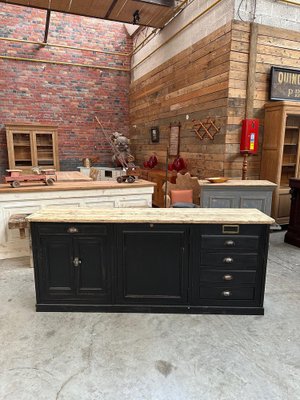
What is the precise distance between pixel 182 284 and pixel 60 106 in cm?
690

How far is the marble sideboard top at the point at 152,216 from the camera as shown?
7.60 ft

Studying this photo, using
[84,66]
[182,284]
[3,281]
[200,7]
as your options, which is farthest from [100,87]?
[182,284]

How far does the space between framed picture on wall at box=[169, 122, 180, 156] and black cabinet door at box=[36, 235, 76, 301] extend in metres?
3.88

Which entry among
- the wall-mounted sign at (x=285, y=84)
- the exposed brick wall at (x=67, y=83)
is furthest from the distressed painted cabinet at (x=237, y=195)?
the exposed brick wall at (x=67, y=83)

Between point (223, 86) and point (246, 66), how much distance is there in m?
0.44

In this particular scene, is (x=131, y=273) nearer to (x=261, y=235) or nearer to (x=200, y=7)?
(x=261, y=235)

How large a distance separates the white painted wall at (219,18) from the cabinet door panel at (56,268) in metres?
3.98

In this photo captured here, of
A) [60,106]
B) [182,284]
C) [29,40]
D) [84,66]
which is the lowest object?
[182,284]

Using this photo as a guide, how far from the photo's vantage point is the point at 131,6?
5340mm

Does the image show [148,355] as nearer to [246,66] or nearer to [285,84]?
[246,66]

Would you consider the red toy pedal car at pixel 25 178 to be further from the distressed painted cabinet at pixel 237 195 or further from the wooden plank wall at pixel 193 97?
the wooden plank wall at pixel 193 97

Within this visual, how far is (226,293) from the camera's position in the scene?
245 centimetres

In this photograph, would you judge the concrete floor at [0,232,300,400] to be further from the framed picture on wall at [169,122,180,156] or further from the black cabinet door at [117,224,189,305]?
the framed picture on wall at [169,122,180,156]

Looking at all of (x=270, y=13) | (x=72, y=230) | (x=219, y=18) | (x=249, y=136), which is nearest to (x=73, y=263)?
(x=72, y=230)
